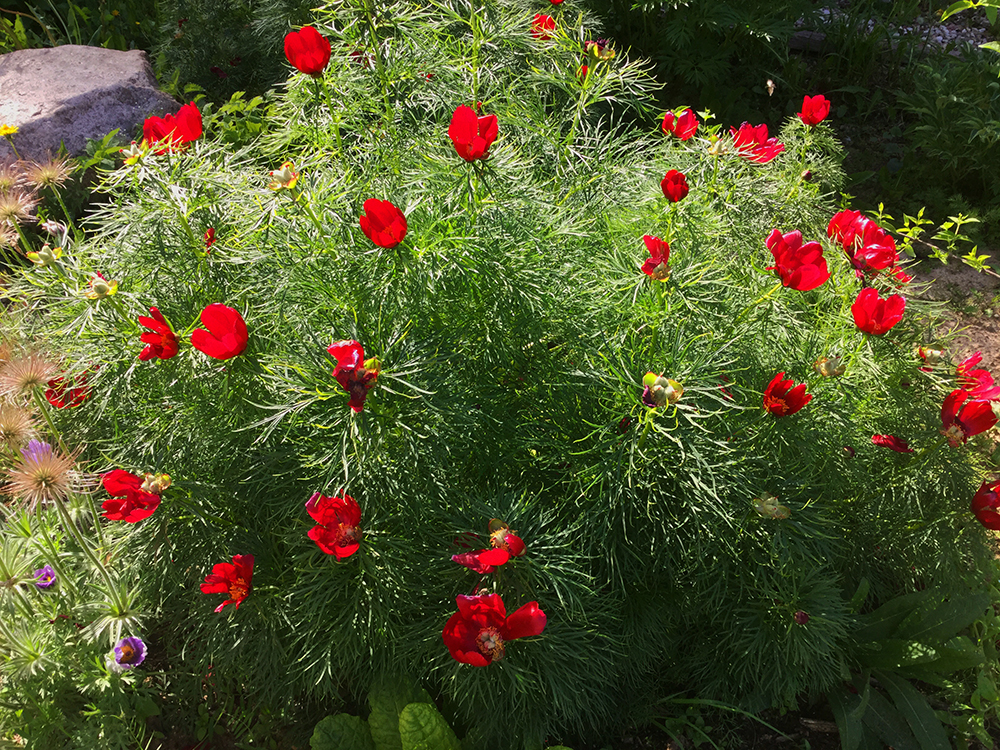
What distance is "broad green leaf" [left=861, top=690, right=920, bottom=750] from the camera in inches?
72.7

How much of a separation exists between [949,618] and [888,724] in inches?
12.7

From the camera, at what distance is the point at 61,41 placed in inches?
195

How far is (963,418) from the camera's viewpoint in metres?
1.62

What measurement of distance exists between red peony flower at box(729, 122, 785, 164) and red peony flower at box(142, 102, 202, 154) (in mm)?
1435

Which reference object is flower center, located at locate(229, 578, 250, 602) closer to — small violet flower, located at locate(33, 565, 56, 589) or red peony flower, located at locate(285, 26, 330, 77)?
small violet flower, located at locate(33, 565, 56, 589)

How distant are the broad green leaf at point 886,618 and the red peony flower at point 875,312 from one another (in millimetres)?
897

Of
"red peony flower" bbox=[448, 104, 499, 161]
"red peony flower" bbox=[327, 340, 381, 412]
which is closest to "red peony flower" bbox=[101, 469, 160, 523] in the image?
"red peony flower" bbox=[327, 340, 381, 412]

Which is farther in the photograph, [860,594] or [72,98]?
[72,98]

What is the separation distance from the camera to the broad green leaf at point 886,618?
196 centimetres

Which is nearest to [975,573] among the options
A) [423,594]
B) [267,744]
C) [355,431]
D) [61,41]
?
[423,594]

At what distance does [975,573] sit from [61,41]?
19.6 feet

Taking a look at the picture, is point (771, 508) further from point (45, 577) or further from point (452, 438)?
point (45, 577)

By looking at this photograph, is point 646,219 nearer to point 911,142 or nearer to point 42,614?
point 42,614

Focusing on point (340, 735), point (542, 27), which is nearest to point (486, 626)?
point (340, 735)
